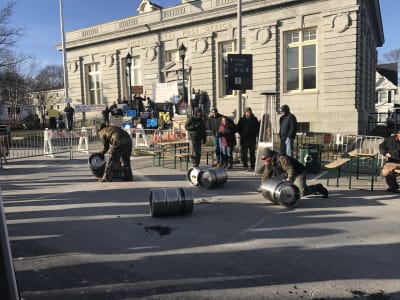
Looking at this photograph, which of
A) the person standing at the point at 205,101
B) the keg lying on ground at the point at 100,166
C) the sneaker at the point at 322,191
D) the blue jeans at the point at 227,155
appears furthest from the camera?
the person standing at the point at 205,101

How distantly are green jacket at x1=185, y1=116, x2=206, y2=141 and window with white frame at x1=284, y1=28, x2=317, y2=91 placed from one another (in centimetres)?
1195

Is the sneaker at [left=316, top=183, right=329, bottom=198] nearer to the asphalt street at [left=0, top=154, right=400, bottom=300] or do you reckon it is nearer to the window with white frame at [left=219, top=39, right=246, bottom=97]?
the asphalt street at [left=0, top=154, right=400, bottom=300]

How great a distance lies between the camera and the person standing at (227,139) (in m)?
11.9

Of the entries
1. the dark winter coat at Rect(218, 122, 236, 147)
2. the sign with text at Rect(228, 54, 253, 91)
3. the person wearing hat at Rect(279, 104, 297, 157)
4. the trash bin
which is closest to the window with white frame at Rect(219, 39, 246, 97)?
the sign with text at Rect(228, 54, 253, 91)

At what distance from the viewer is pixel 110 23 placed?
30266mm

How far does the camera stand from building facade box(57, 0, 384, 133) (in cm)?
2011

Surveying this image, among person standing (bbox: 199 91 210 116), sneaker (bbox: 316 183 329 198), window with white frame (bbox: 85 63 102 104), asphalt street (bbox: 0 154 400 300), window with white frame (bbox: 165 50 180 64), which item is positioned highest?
window with white frame (bbox: 165 50 180 64)

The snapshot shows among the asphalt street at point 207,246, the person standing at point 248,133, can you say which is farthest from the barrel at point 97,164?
the person standing at point 248,133

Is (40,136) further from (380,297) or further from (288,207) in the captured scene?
(380,297)

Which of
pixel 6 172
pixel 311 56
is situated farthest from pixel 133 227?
pixel 311 56

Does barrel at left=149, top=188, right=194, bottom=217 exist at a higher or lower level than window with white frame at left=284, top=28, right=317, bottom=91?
lower

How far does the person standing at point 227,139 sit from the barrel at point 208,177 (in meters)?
2.92

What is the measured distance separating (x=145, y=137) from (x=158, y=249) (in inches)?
448

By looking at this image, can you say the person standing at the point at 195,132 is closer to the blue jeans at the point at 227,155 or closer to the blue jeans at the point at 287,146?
the blue jeans at the point at 227,155
